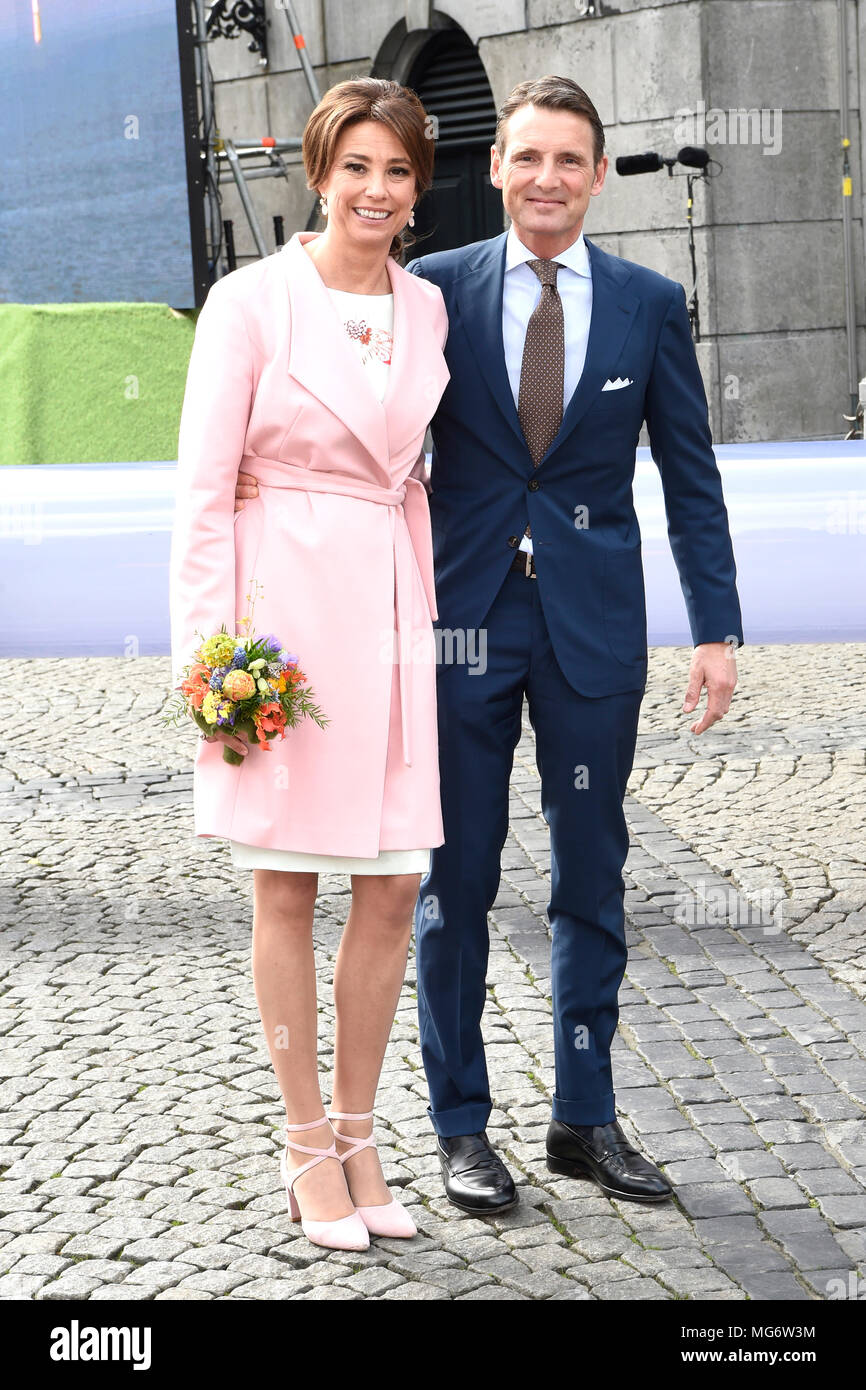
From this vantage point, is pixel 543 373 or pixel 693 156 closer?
pixel 543 373

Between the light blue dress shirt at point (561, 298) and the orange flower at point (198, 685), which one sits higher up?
the light blue dress shirt at point (561, 298)

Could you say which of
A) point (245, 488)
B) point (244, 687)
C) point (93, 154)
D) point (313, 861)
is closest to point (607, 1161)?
point (313, 861)

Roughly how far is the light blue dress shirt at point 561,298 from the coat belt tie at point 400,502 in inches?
7.5

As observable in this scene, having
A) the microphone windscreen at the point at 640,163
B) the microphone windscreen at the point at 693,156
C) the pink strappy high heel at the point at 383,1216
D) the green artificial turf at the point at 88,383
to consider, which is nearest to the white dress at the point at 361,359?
the pink strappy high heel at the point at 383,1216

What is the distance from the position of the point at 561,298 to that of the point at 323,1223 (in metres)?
1.70

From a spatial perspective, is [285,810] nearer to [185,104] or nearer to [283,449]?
[283,449]

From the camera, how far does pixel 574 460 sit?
10.6 feet

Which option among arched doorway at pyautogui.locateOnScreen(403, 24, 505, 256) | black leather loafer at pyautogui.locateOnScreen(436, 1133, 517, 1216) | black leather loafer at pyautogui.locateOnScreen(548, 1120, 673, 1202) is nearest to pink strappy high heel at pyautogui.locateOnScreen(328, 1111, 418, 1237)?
black leather loafer at pyautogui.locateOnScreen(436, 1133, 517, 1216)

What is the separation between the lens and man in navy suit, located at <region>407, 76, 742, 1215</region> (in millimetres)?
3203

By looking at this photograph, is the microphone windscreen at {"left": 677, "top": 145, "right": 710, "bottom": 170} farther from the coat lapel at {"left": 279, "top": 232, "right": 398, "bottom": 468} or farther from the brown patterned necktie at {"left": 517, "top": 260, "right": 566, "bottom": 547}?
the coat lapel at {"left": 279, "top": 232, "right": 398, "bottom": 468}

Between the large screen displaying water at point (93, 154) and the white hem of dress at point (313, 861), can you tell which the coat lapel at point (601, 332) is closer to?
the white hem of dress at point (313, 861)

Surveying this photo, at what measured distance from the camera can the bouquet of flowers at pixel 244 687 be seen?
9.45 feet

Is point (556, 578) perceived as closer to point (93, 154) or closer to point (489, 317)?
point (489, 317)

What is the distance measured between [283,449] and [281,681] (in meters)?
0.41
